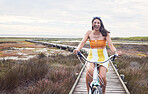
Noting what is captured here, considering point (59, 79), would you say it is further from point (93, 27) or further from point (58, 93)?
point (93, 27)

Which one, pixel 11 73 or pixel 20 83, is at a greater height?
pixel 11 73

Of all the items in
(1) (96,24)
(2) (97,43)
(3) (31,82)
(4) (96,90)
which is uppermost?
(1) (96,24)

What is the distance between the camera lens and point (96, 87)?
8.88 feet

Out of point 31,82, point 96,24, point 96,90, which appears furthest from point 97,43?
point 31,82

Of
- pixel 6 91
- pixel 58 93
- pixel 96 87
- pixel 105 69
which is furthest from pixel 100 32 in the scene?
pixel 6 91

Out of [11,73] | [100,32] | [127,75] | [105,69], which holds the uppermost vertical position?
[100,32]

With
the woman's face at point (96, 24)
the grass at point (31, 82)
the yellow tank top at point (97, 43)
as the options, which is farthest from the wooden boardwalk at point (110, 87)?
the woman's face at point (96, 24)

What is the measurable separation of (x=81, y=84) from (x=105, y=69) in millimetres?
2288

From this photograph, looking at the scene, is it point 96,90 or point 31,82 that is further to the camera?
point 31,82

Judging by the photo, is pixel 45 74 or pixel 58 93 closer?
pixel 58 93

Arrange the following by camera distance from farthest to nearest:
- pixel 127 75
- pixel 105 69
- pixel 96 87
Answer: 1. pixel 127 75
2. pixel 105 69
3. pixel 96 87

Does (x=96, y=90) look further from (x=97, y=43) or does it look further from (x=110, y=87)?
(x=110, y=87)

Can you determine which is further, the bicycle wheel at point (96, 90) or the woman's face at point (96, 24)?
the woman's face at point (96, 24)

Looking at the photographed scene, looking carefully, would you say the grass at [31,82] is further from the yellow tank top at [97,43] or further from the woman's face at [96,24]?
the woman's face at [96,24]
